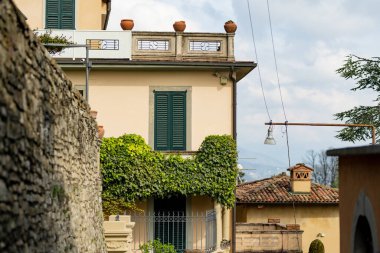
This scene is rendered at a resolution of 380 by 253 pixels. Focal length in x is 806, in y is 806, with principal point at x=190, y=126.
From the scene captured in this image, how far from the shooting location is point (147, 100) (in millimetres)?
24109

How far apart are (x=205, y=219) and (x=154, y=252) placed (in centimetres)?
258

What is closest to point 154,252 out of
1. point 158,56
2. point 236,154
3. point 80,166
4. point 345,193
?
point 236,154

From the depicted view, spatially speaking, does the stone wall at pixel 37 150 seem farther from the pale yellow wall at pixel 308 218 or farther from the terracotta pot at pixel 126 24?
the pale yellow wall at pixel 308 218

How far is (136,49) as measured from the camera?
78.7ft

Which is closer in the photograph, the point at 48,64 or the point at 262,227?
the point at 48,64

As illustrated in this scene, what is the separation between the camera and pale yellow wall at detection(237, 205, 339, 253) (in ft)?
125

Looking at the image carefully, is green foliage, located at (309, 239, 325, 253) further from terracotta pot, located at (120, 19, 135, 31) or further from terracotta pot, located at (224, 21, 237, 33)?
terracotta pot, located at (120, 19, 135, 31)

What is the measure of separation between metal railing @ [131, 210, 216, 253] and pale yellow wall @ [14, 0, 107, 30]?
6.30m

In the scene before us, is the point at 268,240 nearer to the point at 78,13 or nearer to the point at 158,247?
the point at 158,247

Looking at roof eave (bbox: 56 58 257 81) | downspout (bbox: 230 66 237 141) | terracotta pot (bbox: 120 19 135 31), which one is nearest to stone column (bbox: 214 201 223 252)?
downspout (bbox: 230 66 237 141)

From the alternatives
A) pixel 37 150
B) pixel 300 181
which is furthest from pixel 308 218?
pixel 37 150

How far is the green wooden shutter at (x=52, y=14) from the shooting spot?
2486 cm

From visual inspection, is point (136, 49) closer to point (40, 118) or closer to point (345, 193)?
point (345, 193)

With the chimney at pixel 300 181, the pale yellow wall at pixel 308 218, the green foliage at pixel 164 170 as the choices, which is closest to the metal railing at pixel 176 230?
the green foliage at pixel 164 170
